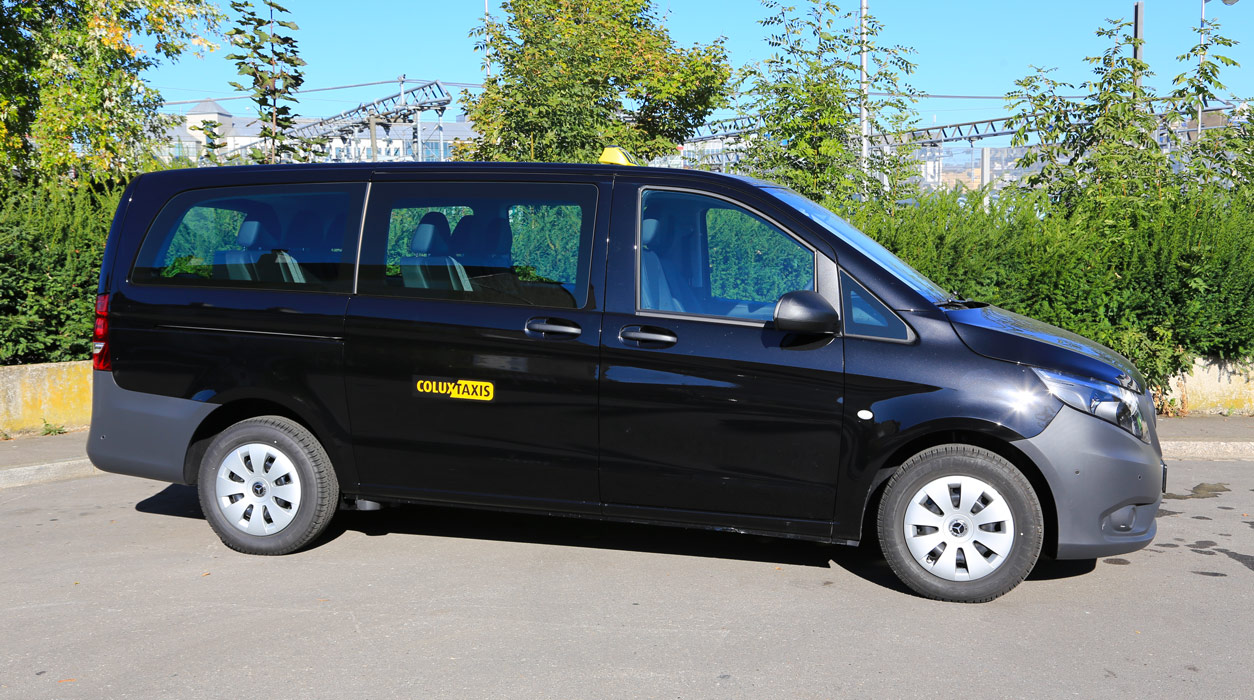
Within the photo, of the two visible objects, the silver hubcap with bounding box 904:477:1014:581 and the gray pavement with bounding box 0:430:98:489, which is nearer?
the silver hubcap with bounding box 904:477:1014:581

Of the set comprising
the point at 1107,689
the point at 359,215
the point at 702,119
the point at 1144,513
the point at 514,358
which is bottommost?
the point at 1107,689

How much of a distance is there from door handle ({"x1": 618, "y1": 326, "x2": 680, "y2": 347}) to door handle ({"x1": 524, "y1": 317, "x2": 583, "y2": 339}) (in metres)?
0.23

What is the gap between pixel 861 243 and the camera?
516 centimetres

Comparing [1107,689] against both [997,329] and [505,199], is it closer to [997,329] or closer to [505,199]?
[997,329]

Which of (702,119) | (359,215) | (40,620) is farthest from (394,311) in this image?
(702,119)

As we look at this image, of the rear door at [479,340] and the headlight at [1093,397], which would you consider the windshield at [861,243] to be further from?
the rear door at [479,340]

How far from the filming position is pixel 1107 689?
3.82 metres

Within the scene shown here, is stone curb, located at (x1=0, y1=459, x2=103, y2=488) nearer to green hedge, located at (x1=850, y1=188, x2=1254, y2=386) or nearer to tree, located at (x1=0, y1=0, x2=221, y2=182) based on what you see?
tree, located at (x1=0, y1=0, x2=221, y2=182)

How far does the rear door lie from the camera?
Answer: 5.03 meters

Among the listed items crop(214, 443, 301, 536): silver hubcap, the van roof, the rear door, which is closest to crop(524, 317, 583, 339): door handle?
the rear door

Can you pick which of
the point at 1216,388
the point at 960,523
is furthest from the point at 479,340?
the point at 1216,388

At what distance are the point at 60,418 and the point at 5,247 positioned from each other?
1.41 meters

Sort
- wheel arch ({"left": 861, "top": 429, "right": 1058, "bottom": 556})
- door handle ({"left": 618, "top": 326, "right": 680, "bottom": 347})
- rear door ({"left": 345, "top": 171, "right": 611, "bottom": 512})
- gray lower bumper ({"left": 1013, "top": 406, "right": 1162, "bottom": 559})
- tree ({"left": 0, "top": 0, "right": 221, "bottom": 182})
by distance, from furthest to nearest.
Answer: tree ({"left": 0, "top": 0, "right": 221, "bottom": 182}), rear door ({"left": 345, "top": 171, "right": 611, "bottom": 512}), door handle ({"left": 618, "top": 326, "right": 680, "bottom": 347}), wheel arch ({"left": 861, "top": 429, "right": 1058, "bottom": 556}), gray lower bumper ({"left": 1013, "top": 406, "right": 1162, "bottom": 559})

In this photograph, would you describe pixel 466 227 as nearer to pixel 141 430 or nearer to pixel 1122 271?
pixel 141 430
